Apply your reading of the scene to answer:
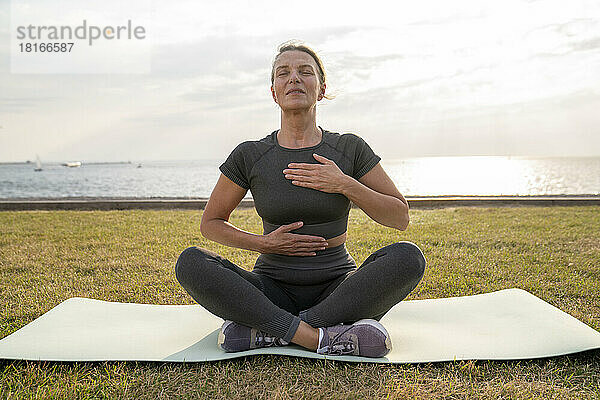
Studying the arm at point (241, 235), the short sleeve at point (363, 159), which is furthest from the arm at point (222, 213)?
the short sleeve at point (363, 159)

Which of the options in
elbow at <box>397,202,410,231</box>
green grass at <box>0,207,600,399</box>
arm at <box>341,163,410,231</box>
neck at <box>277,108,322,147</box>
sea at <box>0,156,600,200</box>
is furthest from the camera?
sea at <box>0,156,600,200</box>

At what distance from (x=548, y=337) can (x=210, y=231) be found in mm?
1620

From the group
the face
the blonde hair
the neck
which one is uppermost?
the blonde hair

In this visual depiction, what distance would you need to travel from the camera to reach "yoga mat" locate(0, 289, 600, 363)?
7.22 feet

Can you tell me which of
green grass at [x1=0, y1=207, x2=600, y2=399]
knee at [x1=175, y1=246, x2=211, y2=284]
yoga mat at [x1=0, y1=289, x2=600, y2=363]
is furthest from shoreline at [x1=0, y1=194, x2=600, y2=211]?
knee at [x1=175, y1=246, x2=211, y2=284]

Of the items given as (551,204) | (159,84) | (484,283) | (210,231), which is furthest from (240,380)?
(159,84)

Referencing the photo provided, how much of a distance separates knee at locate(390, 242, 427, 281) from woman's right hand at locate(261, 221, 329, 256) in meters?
0.36

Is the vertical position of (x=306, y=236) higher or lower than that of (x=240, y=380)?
higher

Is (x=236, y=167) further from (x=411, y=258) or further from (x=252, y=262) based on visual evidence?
(x=252, y=262)

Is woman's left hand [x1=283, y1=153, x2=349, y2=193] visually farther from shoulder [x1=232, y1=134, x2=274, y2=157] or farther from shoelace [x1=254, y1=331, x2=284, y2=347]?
shoelace [x1=254, y1=331, x2=284, y2=347]

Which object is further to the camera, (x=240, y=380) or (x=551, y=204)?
(x=551, y=204)

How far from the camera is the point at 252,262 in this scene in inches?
180

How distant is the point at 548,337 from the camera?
237cm

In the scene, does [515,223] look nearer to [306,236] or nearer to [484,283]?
[484,283]
